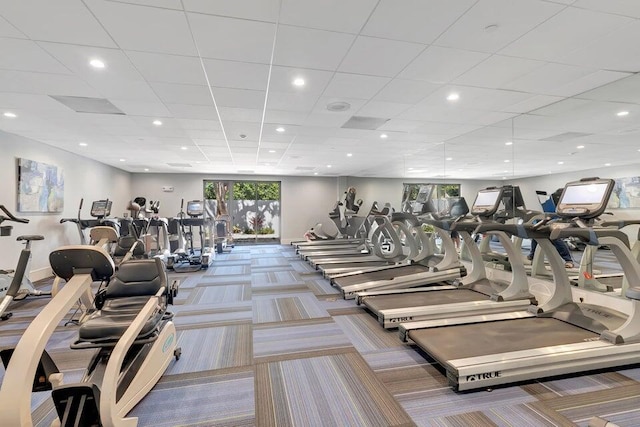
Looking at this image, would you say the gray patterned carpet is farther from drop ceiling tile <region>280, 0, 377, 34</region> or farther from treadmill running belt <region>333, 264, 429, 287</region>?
drop ceiling tile <region>280, 0, 377, 34</region>

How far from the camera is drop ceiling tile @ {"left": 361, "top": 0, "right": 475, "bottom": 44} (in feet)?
6.63

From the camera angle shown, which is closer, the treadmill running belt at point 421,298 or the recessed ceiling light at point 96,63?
the recessed ceiling light at point 96,63

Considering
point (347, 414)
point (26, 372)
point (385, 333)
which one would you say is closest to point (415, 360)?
point (385, 333)

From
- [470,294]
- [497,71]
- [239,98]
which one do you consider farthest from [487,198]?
[239,98]

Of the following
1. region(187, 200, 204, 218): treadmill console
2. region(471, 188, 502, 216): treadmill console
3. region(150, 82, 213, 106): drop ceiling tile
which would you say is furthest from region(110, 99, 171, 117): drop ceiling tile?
region(471, 188, 502, 216): treadmill console

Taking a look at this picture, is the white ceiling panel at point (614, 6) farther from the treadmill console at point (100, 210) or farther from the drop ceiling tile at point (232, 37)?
the treadmill console at point (100, 210)

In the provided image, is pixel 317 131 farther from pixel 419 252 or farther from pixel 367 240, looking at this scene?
pixel 367 240

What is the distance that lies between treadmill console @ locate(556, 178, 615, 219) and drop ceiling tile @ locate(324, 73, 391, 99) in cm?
211

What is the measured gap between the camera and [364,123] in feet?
15.8

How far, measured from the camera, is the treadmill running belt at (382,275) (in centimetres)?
499

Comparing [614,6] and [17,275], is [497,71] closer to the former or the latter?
[614,6]

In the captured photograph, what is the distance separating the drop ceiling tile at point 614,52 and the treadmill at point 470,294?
165cm

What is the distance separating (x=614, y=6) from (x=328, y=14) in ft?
6.25

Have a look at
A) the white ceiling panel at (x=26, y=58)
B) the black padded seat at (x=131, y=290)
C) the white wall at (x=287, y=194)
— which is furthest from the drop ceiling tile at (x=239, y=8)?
the white wall at (x=287, y=194)
